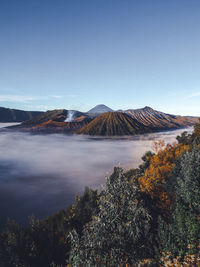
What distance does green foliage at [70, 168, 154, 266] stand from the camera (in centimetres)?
1452

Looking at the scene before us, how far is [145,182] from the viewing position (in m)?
42.9

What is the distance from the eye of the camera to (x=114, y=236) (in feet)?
52.3

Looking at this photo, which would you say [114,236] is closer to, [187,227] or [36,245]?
[187,227]

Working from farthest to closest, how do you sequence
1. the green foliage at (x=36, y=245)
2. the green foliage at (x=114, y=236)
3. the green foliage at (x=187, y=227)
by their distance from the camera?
the green foliage at (x=36, y=245)
the green foliage at (x=187, y=227)
the green foliage at (x=114, y=236)

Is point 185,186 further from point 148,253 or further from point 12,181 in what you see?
point 12,181

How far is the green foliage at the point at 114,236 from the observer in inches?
571

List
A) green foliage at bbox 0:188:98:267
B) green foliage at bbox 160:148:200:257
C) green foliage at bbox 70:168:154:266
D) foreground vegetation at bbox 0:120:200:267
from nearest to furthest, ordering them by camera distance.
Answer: green foliage at bbox 70:168:154:266 < foreground vegetation at bbox 0:120:200:267 < green foliage at bbox 160:148:200:257 < green foliage at bbox 0:188:98:267

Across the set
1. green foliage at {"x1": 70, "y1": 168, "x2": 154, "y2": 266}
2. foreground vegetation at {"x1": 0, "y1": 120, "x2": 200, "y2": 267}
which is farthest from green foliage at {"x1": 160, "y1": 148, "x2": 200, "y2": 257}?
green foliage at {"x1": 70, "y1": 168, "x2": 154, "y2": 266}

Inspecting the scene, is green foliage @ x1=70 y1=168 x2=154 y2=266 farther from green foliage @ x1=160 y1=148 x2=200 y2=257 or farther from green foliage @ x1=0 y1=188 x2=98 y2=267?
green foliage @ x1=0 y1=188 x2=98 y2=267

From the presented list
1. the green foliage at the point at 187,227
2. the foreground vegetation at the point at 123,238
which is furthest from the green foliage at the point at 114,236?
the green foliage at the point at 187,227

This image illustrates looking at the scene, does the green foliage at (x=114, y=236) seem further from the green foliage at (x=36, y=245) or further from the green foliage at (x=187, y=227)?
the green foliage at (x=36, y=245)

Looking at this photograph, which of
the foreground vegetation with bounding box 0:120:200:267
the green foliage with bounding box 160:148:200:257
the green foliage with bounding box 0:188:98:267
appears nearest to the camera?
the foreground vegetation with bounding box 0:120:200:267

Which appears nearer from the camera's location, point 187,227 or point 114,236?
point 114,236

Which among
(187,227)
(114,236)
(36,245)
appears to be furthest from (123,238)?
(36,245)
